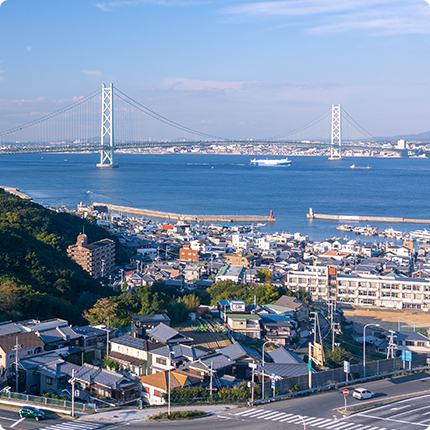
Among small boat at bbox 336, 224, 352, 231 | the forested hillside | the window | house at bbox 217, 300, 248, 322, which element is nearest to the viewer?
the window

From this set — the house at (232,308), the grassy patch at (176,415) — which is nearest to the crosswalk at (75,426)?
the grassy patch at (176,415)

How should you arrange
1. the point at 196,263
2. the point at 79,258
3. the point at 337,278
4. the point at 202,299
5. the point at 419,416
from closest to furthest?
the point at 419,416 → the point at 202,299 → the point at 337,278 → the point at 79,258 → the point at 196,263

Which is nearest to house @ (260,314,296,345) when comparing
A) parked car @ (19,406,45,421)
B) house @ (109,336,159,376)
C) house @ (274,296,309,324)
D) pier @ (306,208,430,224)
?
house @ (274,296,309,324)

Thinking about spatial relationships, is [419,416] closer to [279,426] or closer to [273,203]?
[279,426]

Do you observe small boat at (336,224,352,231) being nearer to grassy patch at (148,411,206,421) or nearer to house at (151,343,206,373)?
house at (151,343,206,373)

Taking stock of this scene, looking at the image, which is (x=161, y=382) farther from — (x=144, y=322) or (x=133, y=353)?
(x=144, y=322)

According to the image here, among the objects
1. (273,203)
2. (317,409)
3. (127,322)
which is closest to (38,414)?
(317,409)
